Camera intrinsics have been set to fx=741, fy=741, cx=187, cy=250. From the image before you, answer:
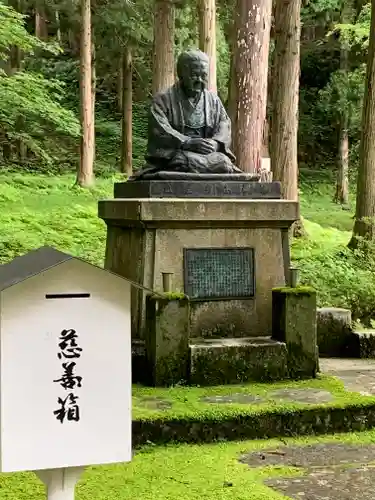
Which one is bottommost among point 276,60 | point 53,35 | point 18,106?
point 18,106

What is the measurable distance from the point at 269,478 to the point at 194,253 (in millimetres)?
2411

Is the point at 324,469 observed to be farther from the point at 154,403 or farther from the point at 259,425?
the point at 154,403

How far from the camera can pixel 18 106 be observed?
12719 millimetres

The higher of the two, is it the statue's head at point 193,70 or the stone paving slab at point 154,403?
the statue's head at point 193,70

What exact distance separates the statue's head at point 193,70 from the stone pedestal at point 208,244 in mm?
1207

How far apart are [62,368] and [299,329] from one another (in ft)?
12.1

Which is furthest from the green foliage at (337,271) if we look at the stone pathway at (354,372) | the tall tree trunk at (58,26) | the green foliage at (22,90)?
the tall tree trunk at (58,26)

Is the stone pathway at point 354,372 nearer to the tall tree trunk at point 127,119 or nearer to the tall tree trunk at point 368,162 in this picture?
the tall tree trunk at point 368,162

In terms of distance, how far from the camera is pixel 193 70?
6.71 metres

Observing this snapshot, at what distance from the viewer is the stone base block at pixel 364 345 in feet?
25.8

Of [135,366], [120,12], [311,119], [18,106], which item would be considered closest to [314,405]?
[135,366]

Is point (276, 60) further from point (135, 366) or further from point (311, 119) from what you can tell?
point (311, 119)

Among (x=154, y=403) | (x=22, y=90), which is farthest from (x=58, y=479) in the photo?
(x=22, y=90)

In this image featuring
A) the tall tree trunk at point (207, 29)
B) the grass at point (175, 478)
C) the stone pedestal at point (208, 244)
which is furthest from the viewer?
the tall tree trunk at point (207, 29)
